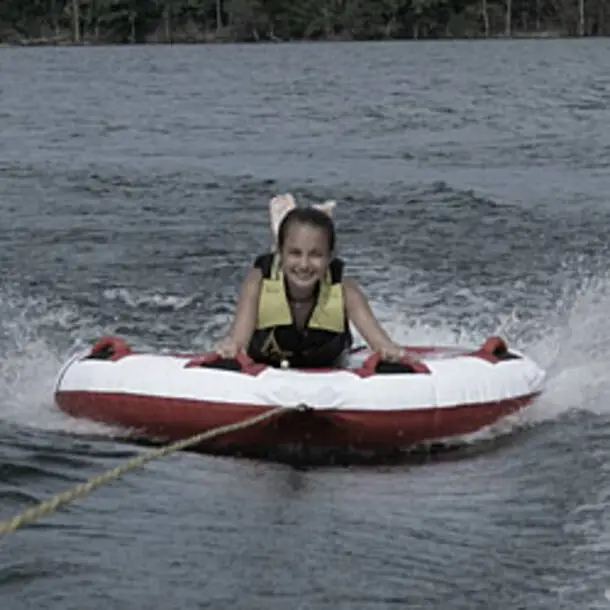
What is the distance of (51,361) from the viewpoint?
1048 centimetres

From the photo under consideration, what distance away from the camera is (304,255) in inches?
328

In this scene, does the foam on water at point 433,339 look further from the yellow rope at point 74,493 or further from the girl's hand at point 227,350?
the yellow rope at point 74,493

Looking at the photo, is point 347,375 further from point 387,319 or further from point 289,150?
point 289,150

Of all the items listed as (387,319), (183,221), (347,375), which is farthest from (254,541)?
(183,221)

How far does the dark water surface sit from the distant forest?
183ft

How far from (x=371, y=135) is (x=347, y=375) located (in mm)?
20312

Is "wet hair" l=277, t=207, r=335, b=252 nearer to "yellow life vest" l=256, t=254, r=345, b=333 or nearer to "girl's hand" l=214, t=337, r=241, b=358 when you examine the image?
"yellow life vest" l=256, t=254, r=345, b=333

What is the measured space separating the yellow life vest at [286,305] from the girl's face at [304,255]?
0.35 feet

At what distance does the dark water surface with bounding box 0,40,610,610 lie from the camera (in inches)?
252

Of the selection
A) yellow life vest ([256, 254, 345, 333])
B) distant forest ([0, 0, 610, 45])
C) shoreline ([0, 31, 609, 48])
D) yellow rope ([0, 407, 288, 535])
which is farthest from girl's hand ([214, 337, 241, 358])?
distant forest ([0, 0, 610, 45])

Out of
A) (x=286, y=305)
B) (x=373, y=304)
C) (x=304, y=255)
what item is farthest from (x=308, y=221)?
(x=373, y=304)

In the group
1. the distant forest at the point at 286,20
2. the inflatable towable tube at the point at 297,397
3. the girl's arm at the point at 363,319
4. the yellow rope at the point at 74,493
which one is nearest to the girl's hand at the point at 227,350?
the inflatable towable tube at the point at 297,397

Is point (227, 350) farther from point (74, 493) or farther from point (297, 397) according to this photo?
point (74, 493)

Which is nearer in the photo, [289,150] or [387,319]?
[387,319]
